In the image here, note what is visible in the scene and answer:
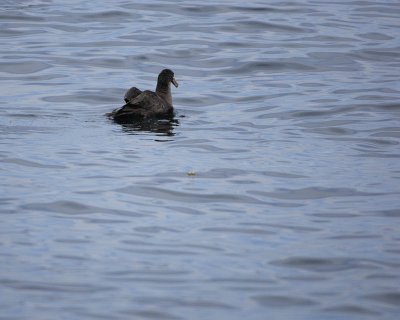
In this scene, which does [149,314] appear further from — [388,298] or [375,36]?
[375,36]

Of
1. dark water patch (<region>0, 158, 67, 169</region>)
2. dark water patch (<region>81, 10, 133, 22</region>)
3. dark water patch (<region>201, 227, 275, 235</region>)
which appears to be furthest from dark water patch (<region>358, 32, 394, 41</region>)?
dark water patch (<region>201, 227, 275, 235</region>)

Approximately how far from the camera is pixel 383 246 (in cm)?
1073

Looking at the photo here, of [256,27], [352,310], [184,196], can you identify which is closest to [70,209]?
[184,196]

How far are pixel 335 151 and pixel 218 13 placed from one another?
44.1ft

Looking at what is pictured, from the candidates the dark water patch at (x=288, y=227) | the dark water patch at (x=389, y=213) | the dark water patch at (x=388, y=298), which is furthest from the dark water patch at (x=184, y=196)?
the dark water patch at (x=388, y=298)

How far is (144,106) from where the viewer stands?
1680 centimetres

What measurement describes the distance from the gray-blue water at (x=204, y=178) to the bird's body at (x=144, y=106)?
0.25m

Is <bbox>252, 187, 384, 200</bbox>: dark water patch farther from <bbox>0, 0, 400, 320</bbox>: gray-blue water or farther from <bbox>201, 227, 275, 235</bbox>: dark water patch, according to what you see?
<bbox>201, 227, 275, 235</bbox>: dark water patch

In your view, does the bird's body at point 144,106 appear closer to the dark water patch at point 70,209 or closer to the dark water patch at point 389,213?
the dark water patch at point 70,209

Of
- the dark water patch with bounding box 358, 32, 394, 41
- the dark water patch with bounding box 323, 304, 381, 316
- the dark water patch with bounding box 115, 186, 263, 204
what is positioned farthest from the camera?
the dark water patch with bounding box 358, 32, 394, 41

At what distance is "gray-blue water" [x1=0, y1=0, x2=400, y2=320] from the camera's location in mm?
9430

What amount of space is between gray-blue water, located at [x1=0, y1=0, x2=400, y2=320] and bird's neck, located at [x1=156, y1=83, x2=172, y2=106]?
36 centimetres

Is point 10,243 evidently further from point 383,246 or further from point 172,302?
point 383,246

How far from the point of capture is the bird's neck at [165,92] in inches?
701
